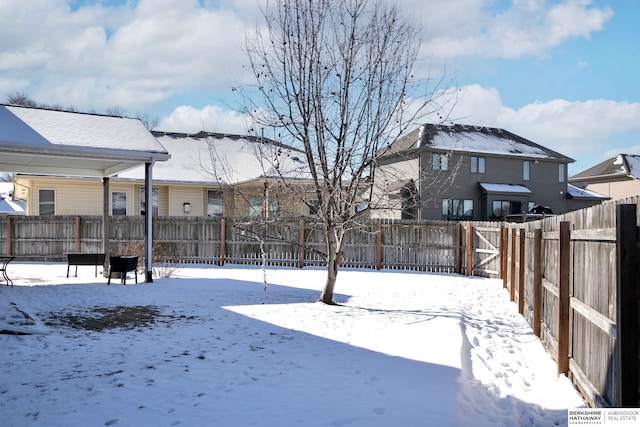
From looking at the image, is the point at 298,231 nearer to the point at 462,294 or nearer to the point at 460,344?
the point at 462,294

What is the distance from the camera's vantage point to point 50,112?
47.2 ft

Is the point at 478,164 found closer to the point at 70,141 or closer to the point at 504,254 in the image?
the point at 504,254

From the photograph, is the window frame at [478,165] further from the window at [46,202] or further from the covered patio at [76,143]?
the window at [46,202]

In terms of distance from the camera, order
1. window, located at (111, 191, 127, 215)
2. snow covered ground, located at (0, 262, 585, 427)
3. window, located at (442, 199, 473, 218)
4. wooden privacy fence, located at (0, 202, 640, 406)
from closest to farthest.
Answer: wooden privacy fence, located at (0, 202, 640, 406) → snow covered ground, located at (0, 262, 585, 427) → window, located at (111, 191, 127, 215) → window, located at (442, 199, 473, 218)

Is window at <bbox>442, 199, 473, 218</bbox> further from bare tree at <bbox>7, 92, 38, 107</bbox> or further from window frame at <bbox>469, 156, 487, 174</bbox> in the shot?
bare tree at <bbox>7, 92, 38, 107</bbox>

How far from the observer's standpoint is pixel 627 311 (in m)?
3.43

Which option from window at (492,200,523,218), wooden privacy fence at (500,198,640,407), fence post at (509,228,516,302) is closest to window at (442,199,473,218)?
window at (492,200,523,218)

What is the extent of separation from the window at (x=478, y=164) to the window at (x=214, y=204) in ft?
53.8

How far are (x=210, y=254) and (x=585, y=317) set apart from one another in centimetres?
1585

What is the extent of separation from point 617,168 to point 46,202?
136ft

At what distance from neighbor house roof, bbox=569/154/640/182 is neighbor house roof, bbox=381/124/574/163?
31.8 feet

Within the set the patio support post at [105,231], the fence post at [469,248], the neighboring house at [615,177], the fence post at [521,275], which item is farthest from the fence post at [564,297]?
the neighboring house at [615,177]

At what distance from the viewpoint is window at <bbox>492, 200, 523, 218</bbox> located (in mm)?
32156

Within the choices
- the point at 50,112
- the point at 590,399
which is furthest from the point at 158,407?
the point at 50,112
